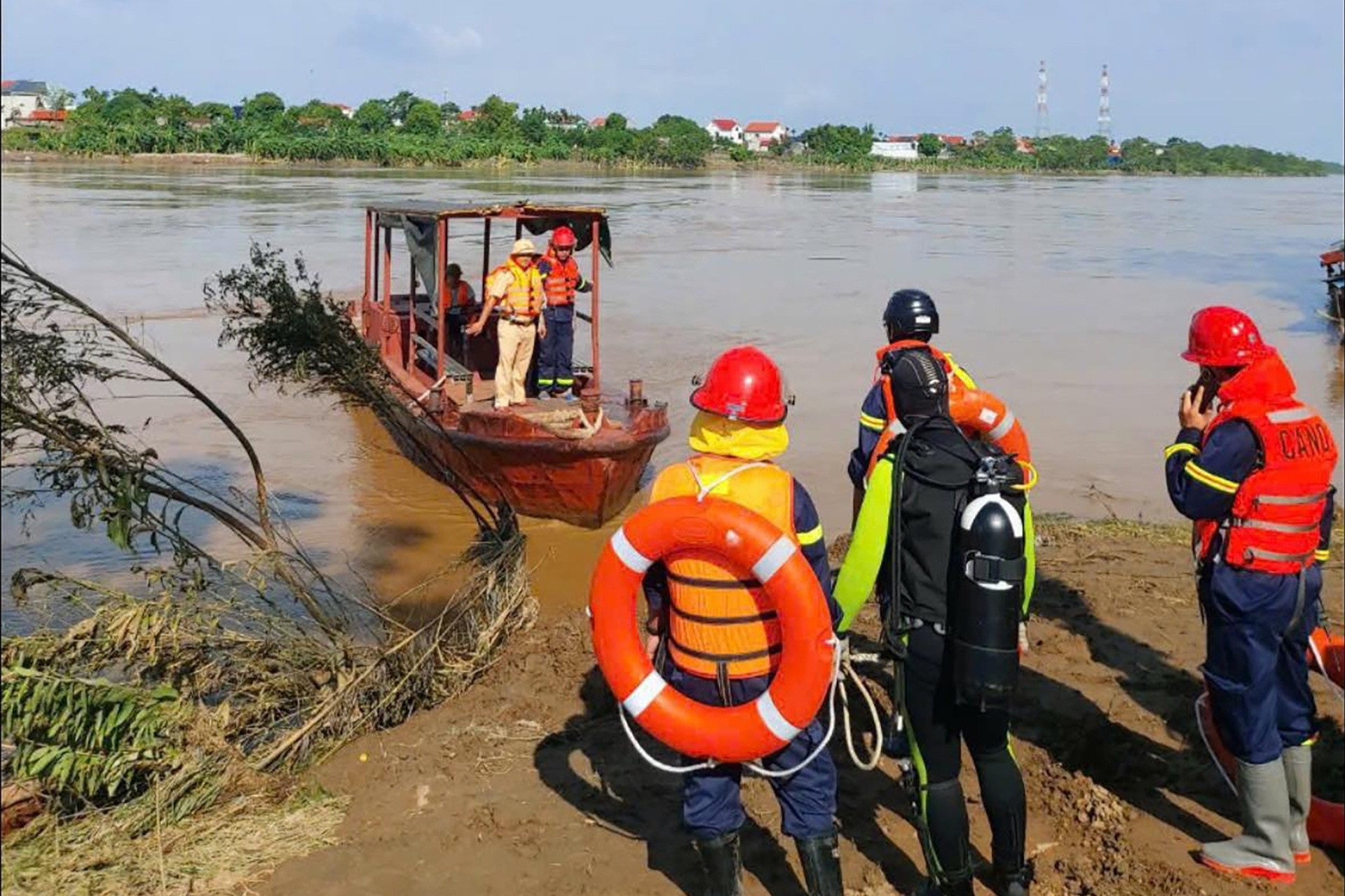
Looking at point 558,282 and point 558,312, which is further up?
point 558,282

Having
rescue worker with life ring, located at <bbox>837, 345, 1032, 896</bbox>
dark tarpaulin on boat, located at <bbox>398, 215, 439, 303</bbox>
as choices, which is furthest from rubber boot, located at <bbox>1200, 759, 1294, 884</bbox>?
dark tarpaulin on boat, located at <bbox>398, 215, 439, 303</bbox>

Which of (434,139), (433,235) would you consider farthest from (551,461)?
(434,139)

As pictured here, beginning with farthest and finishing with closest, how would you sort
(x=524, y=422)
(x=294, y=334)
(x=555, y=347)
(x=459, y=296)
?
(x=459, y=296) < (x=555, y=347) < (x=524, y=422) < (x=294, y=334)

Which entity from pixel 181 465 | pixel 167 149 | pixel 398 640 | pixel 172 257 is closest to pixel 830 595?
pixel 398 640

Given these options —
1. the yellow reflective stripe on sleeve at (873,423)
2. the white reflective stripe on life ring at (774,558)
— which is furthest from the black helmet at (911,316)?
the white reflective stripe on life ring at (774,558)

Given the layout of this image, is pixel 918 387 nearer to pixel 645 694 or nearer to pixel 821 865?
pixel 645 694

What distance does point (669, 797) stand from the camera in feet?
14.0

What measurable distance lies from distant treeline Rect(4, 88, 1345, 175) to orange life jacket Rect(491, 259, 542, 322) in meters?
43.1

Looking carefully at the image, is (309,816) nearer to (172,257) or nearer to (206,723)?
(206,723)

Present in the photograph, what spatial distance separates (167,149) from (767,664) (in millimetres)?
68255

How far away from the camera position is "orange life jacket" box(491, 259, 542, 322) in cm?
900

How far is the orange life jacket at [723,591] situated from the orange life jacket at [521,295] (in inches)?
234

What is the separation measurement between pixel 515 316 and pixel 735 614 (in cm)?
616

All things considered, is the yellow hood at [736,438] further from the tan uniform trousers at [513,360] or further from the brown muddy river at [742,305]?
the tan uniform trousers at [513,360]
